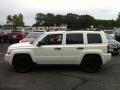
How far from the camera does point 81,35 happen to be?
414 inches

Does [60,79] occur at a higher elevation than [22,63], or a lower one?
lower

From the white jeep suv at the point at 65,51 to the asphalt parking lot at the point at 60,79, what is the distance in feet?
1.37

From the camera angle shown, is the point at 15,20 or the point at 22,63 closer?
the point at 22,63

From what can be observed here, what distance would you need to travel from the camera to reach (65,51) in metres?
10.3

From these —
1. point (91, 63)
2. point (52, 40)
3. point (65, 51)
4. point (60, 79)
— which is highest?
point (52, 40)

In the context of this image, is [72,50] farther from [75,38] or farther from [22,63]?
[22,63]

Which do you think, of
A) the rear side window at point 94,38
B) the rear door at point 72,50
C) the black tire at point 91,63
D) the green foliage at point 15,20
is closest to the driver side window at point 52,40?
the rear door at point 72,50

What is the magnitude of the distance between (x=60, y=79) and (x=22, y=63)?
7.17 ft

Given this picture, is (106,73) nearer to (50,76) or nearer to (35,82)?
(50,76)

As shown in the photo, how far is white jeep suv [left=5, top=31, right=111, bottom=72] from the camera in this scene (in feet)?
33.8

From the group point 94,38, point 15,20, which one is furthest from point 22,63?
point 15,20

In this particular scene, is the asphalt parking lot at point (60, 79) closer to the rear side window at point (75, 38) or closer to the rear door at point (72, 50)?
the rear door at point (72, 50)

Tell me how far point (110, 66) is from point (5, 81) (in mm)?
5193

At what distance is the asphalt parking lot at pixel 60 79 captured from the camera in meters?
7.91
